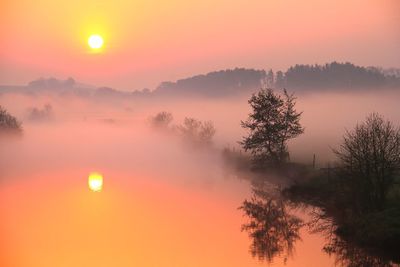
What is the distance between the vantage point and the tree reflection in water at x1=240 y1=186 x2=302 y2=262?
40.5 m

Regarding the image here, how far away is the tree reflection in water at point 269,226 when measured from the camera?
40469mm

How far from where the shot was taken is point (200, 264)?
Answer: 121ft

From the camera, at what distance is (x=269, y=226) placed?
4862cm

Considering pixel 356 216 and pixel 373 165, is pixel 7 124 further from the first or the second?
pixel 373 165

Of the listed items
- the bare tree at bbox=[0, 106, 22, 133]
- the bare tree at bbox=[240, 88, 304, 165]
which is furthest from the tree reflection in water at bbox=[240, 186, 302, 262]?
the bare tree at bbox=[0, 106, 22, 133]

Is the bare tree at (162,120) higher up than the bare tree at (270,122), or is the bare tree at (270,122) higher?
the bare tree at (162,120)

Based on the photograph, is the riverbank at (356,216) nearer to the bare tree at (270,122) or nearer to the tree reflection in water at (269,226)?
the tree reflection in water at (269,226)

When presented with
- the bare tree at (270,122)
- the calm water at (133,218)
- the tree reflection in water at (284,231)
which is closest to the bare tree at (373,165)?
the tree reflection in water at (284,231)

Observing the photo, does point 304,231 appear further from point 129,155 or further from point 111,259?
point 129,155

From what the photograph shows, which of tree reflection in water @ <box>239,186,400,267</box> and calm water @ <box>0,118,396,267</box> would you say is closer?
tree reflection in water @ <box>239,186,400,267</box>

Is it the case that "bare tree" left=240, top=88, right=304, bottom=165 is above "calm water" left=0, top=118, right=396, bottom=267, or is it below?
above

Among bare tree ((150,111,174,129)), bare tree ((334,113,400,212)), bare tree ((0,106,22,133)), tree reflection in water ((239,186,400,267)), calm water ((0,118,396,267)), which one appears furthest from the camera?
bare tree ((150,111,174,129))

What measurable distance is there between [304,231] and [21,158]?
87.9 meters

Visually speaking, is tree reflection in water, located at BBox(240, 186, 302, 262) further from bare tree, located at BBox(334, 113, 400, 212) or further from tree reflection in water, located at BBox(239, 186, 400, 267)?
bare tree, located at BBox(334, 113, 400, 212)
